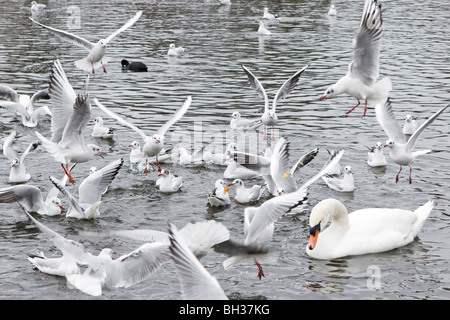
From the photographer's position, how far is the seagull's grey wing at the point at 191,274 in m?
6.27

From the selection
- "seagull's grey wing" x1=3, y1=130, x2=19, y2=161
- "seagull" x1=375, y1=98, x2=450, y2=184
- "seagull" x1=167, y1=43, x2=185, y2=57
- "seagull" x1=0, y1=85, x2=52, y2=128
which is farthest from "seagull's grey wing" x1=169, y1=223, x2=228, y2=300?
"seagull" x1=167, y1=43, x2=185, y2=57

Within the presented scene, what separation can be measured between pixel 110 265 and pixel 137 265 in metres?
0.39

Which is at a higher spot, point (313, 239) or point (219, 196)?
point (313, 239)

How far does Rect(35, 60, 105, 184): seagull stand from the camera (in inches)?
488

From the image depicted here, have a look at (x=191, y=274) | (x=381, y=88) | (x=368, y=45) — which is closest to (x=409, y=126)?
(x=381, y=88)

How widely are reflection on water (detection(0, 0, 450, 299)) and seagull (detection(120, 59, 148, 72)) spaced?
0.31m

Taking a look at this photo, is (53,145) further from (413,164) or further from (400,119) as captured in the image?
(400,119)

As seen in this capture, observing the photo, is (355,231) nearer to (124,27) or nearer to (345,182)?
(345,182)

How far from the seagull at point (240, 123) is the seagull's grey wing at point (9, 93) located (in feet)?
18.0

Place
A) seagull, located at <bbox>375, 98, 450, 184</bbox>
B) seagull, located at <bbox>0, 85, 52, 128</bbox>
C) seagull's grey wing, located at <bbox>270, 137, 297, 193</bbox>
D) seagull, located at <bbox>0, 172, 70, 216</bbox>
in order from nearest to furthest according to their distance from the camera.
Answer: seagull, located at <bbox>0, 172, 70, 216</bbox>
seagull's grey wing, located at <bbox>270, 137, 297, 193</bbox>
seagull, located at <bbox>375, 98, 450, 184</bbox>
seagull, located at <bbox>0, 85, 52, 128</bbox>

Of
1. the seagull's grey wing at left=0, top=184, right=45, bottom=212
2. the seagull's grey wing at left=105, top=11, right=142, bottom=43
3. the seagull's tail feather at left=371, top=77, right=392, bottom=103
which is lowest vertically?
the seagull's grey wing at left=0, top=184, right=45, bottom=212

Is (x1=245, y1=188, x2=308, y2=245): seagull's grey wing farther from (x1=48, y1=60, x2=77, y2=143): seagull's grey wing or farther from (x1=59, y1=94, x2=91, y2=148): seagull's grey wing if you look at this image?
(x1=48, y1=60, x2=77, y2=143): seagull's grey wing

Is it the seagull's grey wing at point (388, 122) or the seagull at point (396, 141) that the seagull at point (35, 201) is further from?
the seagull's grey wing at point (388, 122)

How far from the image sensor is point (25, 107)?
1723 cm
